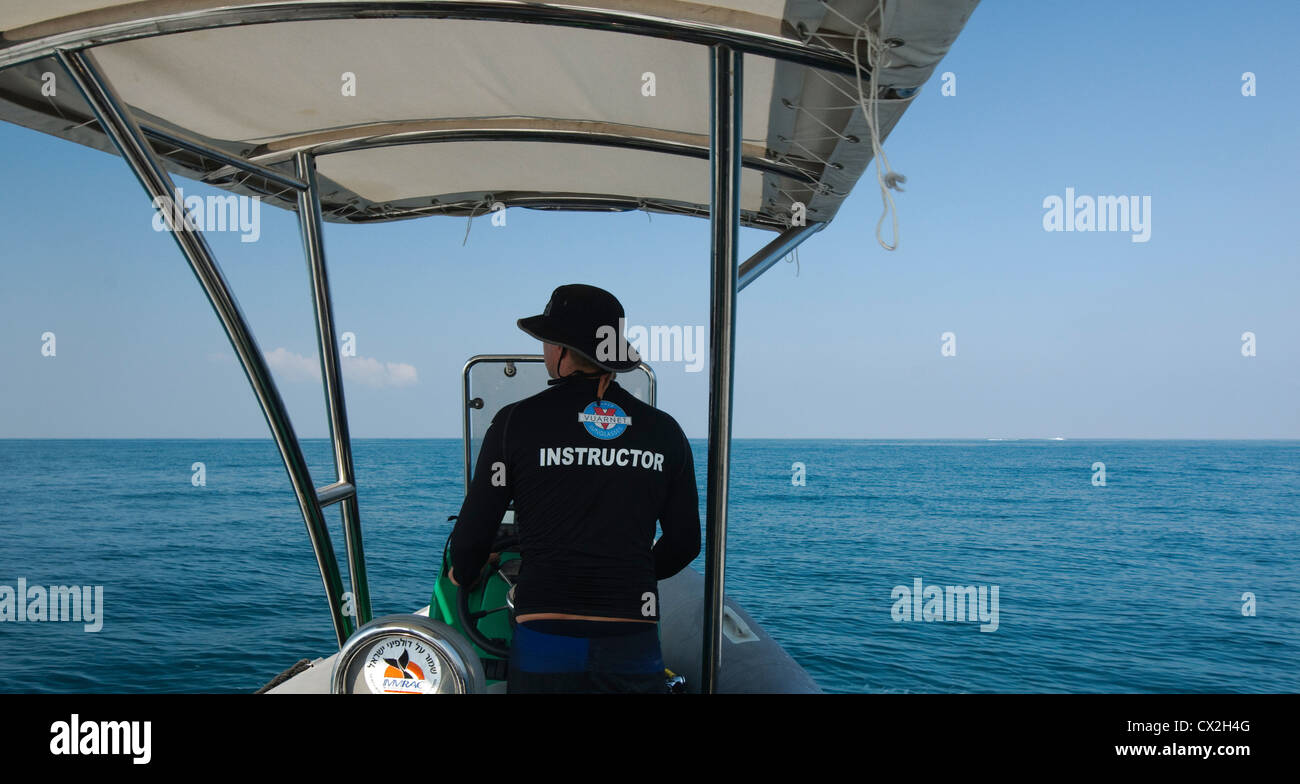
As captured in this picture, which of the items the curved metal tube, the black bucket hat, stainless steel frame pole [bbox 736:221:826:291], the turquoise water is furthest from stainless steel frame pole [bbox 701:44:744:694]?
the turquoise water

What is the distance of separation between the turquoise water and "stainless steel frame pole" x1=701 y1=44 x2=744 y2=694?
10814mm

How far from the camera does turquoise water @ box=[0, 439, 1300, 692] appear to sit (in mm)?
14109

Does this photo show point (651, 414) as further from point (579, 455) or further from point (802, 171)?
point (802, 171)

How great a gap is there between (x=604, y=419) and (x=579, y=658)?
1.62ft

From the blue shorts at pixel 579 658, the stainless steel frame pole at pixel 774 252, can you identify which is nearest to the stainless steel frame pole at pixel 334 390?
the stainless steel frame pole at pixel 774 252

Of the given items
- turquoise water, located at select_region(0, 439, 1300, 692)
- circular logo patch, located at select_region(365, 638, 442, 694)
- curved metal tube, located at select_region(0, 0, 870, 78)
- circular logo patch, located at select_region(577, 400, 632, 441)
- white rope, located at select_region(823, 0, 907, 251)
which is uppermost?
curved metal tube, located at select_region(0, 0, 870, 78)

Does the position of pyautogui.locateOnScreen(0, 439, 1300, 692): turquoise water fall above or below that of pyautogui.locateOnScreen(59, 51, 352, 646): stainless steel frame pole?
below

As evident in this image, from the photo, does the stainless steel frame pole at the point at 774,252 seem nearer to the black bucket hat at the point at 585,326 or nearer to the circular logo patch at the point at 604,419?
the black bucket hat at the point at 585,326

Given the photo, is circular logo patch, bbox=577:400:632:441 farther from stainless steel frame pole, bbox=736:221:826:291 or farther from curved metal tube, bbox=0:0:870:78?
stainless steel frame pole, bbox=736:221:826:291

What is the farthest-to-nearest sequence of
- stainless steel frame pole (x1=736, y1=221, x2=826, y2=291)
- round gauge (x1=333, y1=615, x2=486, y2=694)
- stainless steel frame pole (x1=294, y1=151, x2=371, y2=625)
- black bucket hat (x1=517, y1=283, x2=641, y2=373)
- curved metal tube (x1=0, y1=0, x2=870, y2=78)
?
stainless steel frame pole (x1=294, y1=151, x2=371, y2=625), stainless steel frame pole (x1=736, y1=221, x2=826, y2=291), curved metal tube (x1=0, y1=0, x2=870, y2=78), black bucket hat (x1=517, y1=283, x2=641, y2=373), round gauge (x1=333, y1=615, x2=486, y2=694)

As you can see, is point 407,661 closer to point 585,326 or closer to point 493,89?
point 585,326

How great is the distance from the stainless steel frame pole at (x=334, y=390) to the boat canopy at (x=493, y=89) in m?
0.24
